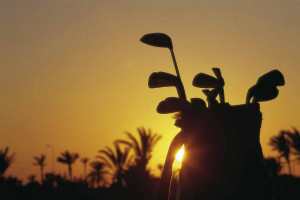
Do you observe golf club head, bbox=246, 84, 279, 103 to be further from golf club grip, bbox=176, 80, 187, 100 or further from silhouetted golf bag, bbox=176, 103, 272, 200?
golf club grip, bbox=176, 80, 187, 100

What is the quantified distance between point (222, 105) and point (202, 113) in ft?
0.62

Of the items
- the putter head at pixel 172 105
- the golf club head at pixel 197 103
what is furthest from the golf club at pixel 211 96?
the putter head at pixel 172 105

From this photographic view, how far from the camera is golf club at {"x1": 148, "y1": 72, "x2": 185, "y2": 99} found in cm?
308

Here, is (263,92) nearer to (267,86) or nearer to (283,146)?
(267,86)

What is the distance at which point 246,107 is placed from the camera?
10.6 feet

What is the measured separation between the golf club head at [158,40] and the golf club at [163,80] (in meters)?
0.23

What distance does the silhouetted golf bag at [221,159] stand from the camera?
9.97 feet

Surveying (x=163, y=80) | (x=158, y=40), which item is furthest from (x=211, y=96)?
(x=158, y=40)

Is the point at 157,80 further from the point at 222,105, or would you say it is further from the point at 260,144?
the point at 260,144

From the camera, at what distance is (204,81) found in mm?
3236

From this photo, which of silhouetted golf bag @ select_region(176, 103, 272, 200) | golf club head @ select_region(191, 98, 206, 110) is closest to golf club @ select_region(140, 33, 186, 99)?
golf club head @ select_region(191, 98, 206, 110)

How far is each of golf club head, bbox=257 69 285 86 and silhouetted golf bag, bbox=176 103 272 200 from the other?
0.21 metres

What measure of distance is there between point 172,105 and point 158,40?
1.70 feet

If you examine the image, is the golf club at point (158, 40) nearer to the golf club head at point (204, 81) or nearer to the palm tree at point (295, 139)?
the golf club head at point (204, 81)
